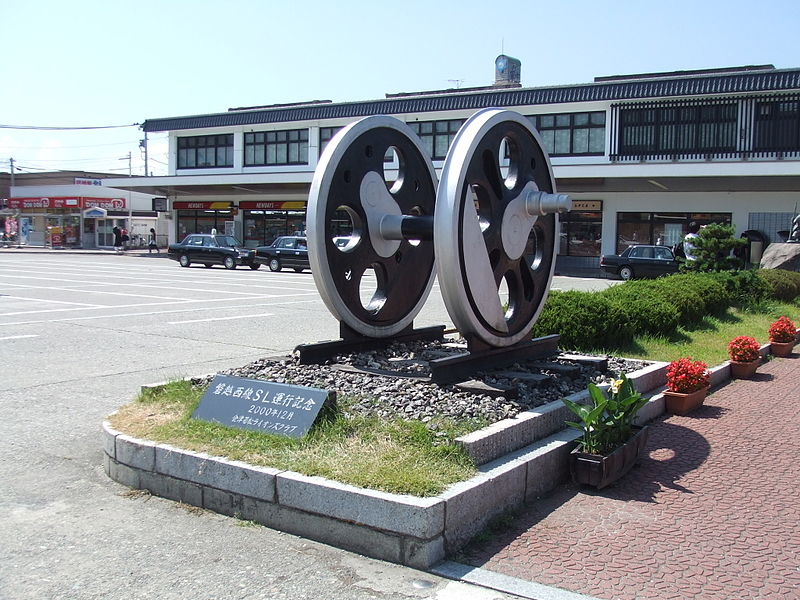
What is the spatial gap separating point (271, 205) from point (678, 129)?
23.3 metres

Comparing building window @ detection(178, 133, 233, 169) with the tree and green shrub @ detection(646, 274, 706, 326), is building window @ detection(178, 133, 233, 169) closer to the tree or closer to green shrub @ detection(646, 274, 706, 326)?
the tree

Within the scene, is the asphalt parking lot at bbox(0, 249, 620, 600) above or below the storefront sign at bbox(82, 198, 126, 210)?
below

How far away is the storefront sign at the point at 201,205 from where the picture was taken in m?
49.8

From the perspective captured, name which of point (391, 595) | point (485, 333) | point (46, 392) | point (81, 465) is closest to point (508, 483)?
point (391, 595)

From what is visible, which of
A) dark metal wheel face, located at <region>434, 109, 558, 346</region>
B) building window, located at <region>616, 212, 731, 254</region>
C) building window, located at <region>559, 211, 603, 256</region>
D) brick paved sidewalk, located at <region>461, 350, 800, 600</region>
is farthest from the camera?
building window, located at <region>559, 211, 603, 256</region>

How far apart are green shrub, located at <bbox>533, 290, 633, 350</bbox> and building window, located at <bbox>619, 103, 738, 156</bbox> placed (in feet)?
90.0

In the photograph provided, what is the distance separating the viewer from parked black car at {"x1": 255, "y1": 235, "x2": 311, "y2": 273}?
3372cm

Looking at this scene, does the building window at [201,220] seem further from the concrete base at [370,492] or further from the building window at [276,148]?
the concrete base at [370,492]

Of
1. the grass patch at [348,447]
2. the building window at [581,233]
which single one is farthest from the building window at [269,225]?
the grass patch at [348,447]

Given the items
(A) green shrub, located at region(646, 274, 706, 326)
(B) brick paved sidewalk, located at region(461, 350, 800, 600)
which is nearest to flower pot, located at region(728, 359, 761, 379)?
(A) green shrub, located at region(646, 274, 706, 326)

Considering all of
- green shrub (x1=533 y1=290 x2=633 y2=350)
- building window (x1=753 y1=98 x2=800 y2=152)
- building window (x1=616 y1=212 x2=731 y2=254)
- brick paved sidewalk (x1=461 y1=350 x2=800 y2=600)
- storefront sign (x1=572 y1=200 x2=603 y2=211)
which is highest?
building window (x1=753 y1=98 x2=800 y2=152)

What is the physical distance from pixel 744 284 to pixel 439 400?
12105 mm

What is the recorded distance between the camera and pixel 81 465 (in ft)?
20.0

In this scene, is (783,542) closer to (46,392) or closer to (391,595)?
(391,595)
